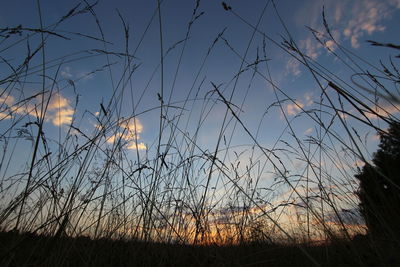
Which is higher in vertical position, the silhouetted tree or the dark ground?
the silhouetted tree

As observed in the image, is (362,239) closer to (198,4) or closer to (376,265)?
(376,265)

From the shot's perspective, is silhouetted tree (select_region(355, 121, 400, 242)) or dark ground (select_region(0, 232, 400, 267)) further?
dark ground (select_region(0, 232, 400, 267))

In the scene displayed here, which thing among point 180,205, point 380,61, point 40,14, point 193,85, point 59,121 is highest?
point 193,85

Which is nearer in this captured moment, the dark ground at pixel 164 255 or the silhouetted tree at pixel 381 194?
the silhouetted tree at pixel 381 194

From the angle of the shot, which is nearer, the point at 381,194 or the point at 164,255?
the point at 381,194

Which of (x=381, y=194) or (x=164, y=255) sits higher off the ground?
(x=381, y=194)

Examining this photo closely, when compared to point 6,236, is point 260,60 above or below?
above

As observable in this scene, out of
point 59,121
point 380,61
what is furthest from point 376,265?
point 59,121

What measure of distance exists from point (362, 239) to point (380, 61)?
1.46 meters

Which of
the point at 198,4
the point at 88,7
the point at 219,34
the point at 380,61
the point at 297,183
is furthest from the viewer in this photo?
the point at 297,183

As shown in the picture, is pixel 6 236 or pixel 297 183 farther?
pixel 297 183

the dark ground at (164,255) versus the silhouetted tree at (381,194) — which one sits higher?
the silhouetted tree at (381,194)

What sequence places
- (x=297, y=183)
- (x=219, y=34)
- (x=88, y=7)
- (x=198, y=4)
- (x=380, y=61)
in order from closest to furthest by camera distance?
(x=380, y=61)
(x=88, y=7)
(x=198, y=4)
(x=219, y=34)
(x=297, y=183)

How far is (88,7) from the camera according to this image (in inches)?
64.2
